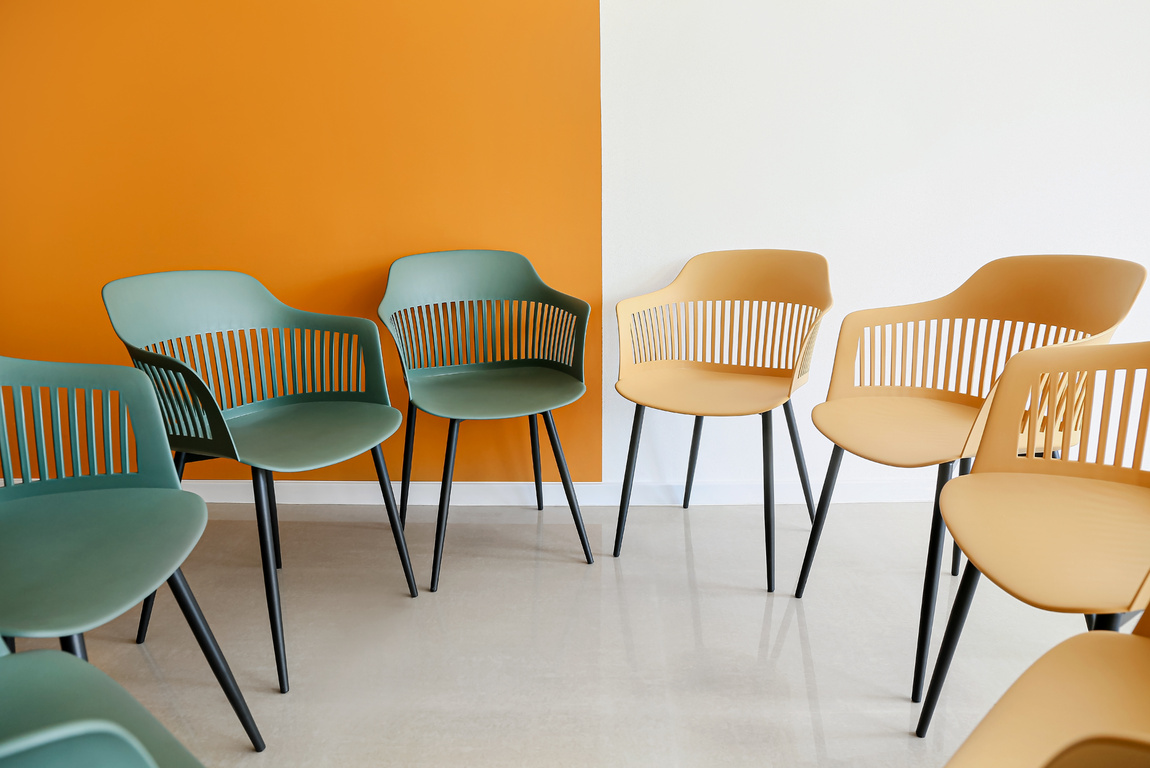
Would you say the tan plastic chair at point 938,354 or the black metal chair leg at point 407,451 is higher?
the tan plastic chair at point 938,354

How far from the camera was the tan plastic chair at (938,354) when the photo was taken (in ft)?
5.53

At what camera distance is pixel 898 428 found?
5.98 ft

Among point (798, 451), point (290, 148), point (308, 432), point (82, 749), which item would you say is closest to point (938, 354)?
point (798, 451)

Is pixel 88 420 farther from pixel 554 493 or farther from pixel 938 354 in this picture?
pixel 938 354

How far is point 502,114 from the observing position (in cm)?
247

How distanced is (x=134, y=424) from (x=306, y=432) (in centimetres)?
53

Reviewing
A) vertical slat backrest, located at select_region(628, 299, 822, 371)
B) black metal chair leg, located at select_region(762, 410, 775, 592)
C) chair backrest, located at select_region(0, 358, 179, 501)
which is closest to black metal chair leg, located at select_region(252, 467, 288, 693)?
chair backrest, located at select_region(0, 358, 179, 501)

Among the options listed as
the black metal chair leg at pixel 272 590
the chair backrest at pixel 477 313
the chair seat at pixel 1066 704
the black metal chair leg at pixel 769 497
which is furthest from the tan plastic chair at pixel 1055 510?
the black metal chair leg at pixel 272 590

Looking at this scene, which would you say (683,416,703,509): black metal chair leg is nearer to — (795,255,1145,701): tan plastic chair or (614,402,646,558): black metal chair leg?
(614,402,646,558): black metal chair leg

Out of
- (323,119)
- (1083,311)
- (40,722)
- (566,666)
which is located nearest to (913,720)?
(566,666)

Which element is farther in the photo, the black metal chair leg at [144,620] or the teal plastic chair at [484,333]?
the teal plastic chair at [484,333]

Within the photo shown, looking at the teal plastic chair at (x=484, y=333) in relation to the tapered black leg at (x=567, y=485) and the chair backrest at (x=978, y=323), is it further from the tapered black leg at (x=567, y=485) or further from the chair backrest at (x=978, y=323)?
the chair backrest at (x=978, y=323)

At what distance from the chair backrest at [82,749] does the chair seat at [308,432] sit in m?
1.10

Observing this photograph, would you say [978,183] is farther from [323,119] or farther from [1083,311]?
[323,119]
